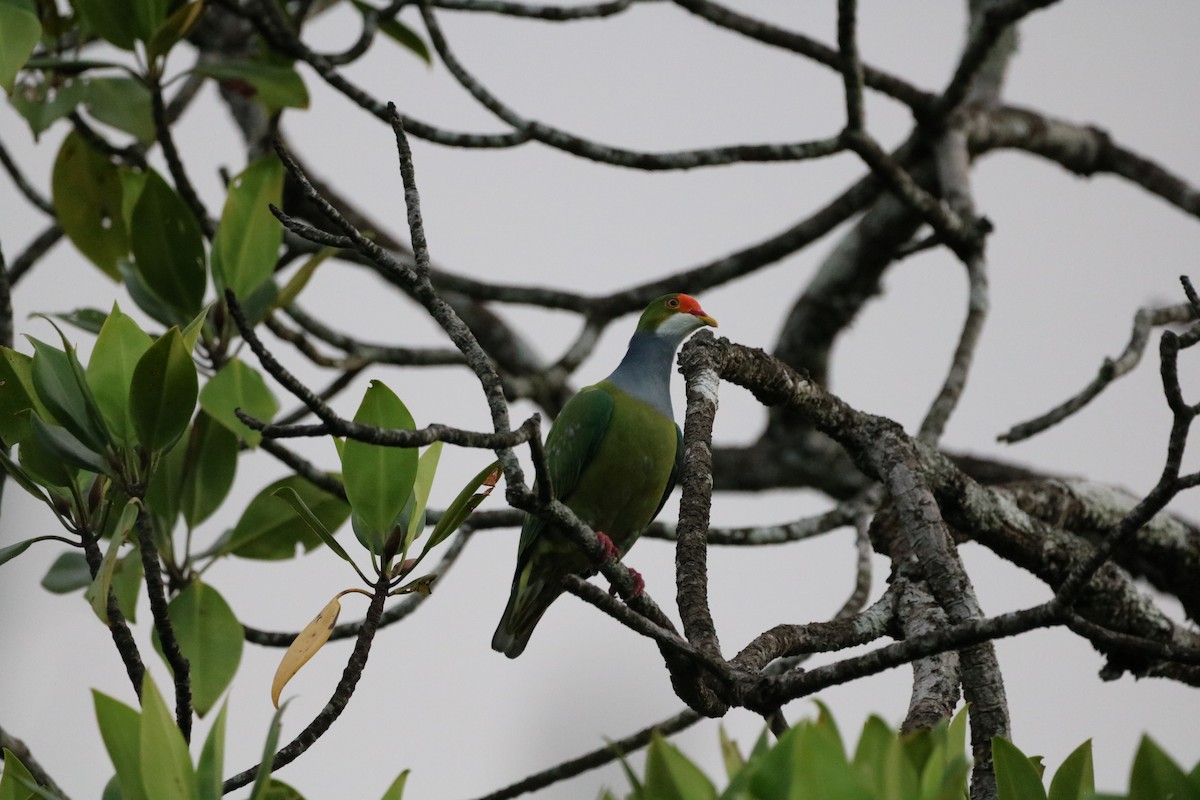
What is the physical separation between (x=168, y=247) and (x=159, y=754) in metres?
2.34

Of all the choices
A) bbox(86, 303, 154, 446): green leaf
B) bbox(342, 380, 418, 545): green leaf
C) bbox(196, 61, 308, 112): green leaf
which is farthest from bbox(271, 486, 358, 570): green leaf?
bbox(196, 61, 308, 112): green leaf

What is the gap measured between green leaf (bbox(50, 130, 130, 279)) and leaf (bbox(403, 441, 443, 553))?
6.66 feet

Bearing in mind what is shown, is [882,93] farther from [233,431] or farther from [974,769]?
[974,769]

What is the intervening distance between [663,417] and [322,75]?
5.62 ft

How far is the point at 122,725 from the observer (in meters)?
1.71

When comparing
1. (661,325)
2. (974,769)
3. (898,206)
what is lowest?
(974,769)

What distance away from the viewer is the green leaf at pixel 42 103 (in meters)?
3.97

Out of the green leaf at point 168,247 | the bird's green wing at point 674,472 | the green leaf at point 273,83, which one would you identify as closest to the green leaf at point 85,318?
the green leaf at point 168,247

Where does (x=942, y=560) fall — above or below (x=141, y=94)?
below

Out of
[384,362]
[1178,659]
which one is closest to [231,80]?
[384,362]

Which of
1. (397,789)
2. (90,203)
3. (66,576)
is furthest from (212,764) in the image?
(90,203)

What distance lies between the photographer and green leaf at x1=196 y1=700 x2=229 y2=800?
1671mm

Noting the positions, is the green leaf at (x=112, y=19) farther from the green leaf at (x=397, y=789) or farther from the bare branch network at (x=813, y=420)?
the green leaf at (x=397, y=789)

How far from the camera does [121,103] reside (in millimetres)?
4172
